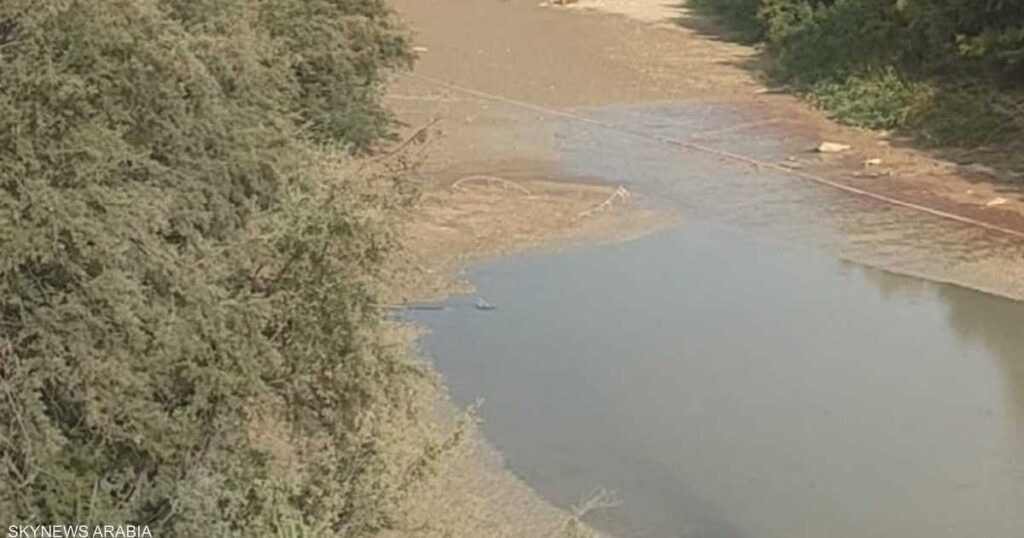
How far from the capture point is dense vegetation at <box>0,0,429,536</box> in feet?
30.8

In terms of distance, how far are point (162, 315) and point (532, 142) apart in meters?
18.2

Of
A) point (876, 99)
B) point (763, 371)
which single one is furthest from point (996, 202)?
point (763, 371)

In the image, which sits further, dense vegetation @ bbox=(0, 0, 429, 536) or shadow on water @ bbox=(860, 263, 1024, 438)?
shadow on water @ bbox=(860, 263, 1024, 438)

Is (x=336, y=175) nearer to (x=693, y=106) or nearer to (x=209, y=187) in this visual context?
(x=209, y=187)

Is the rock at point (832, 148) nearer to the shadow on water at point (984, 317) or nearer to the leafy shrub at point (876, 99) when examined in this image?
the leafy shrub at point (876, 99)

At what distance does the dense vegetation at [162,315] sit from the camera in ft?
30.8

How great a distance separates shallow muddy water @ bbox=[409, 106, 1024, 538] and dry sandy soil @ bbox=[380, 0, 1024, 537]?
0.61 metres

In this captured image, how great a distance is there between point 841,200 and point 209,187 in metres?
13.0

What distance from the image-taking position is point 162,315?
9820 mm

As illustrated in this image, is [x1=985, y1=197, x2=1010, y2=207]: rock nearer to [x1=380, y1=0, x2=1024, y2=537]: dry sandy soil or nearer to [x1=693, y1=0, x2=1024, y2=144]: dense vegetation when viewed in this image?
[x1=380, y1=0, x2=1024, y2=537]: dry sandy soil

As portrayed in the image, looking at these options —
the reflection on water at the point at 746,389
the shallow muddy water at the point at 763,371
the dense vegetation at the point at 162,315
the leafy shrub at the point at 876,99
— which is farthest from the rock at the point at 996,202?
the dense vegetation at the point at 162,315

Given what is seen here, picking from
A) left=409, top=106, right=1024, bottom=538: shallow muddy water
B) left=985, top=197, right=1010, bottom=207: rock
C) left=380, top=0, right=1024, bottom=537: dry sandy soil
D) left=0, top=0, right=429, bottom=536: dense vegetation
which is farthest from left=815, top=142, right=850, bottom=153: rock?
left=0, top=0, right=429, bottom=536: dense vegetation

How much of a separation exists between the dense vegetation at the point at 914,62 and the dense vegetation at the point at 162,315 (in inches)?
636

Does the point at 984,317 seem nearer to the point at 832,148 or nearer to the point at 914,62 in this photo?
the point at 832,148
